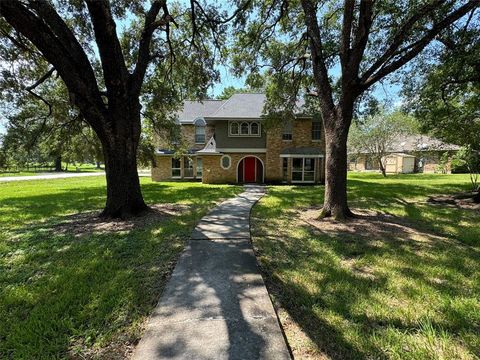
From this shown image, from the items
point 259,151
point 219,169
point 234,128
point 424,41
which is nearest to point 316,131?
point 259,151

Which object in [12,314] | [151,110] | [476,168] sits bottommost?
[12,314]

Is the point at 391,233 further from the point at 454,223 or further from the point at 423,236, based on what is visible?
the point at 454,223

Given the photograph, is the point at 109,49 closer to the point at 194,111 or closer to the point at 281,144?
the point at 281,144

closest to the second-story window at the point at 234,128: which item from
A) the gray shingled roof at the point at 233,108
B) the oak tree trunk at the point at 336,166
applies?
the gray shingled roof at the point at 233,108

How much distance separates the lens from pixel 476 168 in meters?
11.9

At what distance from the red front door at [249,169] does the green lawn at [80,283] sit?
13.3 meters

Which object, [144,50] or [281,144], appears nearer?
[144,50]

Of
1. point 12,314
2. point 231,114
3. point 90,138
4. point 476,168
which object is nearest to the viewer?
point 12,314

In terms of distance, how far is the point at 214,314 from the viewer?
293cm

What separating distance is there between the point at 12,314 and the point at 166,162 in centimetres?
2071

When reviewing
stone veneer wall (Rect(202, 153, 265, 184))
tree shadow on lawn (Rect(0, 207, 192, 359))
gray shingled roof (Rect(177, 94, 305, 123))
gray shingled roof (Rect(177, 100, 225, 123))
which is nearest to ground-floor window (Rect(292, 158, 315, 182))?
stone veneer wall (Rect(202, 153, 265, 184))

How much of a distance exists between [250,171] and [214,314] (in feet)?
57.8

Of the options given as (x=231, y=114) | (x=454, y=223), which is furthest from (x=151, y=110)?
(x=454, y=223)

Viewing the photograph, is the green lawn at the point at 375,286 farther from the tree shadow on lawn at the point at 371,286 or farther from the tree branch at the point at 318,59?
the tree branch at the point at 318,59
